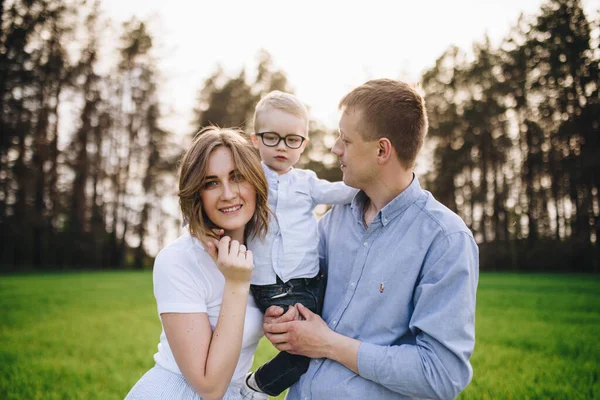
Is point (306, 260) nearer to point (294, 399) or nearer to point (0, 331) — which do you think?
point (294, 399)

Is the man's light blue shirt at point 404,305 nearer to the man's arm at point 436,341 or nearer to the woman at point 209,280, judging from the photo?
the man's arm at point 436,341

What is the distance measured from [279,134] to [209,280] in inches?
55.2

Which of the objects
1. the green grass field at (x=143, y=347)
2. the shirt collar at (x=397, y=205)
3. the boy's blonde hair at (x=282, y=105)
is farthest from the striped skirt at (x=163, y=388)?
the green grass field at (x=143, y=347)

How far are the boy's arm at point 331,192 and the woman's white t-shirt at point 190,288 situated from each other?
0.97 meters

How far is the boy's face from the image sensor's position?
3438 mm

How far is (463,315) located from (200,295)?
4.54 ft

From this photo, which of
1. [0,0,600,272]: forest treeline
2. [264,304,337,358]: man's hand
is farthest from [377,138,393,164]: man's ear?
[0,0,600,272]: forest treeline

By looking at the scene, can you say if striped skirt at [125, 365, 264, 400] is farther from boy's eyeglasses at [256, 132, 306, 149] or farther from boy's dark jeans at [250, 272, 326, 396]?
boy's eyeglasses at [256, 132, 306, 149]

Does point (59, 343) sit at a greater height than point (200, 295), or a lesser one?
lesser

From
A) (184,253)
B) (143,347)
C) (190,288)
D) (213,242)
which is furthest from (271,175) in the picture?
(143,347)

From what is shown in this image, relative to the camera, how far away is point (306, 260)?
9.80ft

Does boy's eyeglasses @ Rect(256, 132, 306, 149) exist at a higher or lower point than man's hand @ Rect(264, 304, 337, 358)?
higher

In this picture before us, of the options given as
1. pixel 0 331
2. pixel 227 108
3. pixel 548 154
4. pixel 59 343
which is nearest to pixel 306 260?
pixel 59 343

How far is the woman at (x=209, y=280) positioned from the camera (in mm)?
2326
